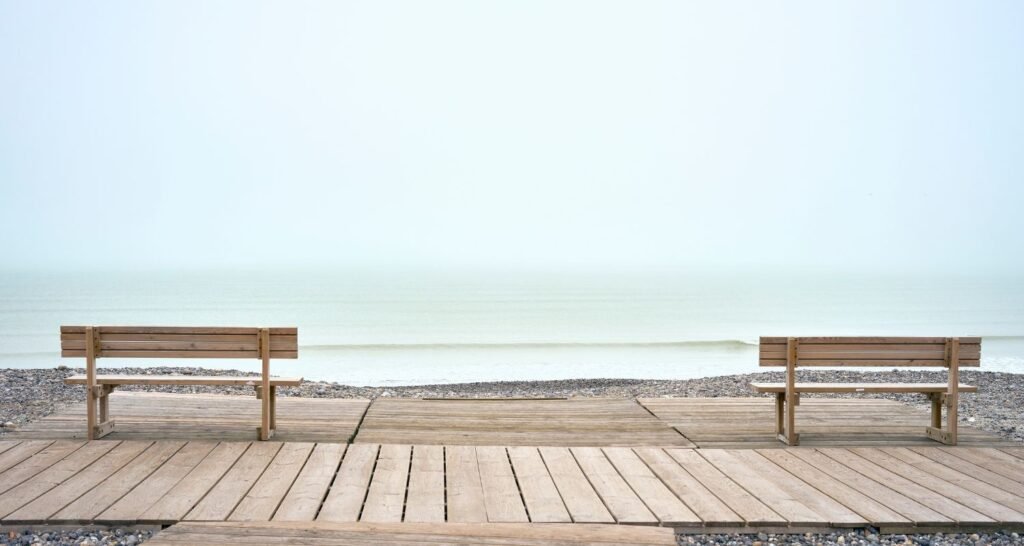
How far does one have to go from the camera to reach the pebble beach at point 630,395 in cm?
361

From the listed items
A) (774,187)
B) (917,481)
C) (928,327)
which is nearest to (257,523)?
(917,481)

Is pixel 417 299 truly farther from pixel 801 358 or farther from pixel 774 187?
pixel 774 187

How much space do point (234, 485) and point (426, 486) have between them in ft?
3.58

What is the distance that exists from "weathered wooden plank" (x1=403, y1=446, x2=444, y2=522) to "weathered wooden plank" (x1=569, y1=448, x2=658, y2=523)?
886mm

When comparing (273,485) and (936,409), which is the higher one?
(936,409)

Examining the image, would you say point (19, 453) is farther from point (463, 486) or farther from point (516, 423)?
point (516, 423)

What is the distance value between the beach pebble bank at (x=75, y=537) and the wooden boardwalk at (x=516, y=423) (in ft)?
6.84

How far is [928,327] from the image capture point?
34.6 meters

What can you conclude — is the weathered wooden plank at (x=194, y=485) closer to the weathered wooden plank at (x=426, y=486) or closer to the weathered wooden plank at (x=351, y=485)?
the weathered wooden plank at (x=351, y=485)

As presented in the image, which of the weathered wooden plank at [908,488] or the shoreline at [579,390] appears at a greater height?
the weathered wooden plank at [908,488]

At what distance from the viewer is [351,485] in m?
4.30

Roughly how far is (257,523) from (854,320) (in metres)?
39.3

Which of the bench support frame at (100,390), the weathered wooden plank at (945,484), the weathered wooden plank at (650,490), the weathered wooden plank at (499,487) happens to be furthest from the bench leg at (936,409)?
the bench support frame at (100,390)

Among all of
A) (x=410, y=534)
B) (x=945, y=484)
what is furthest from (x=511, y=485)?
(x=945, y=484)
